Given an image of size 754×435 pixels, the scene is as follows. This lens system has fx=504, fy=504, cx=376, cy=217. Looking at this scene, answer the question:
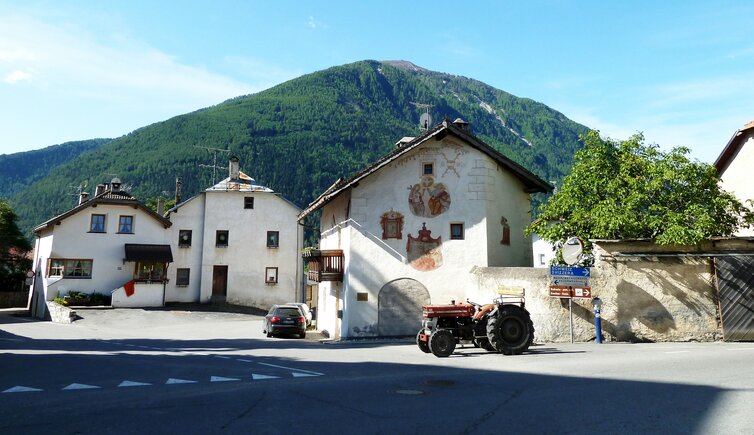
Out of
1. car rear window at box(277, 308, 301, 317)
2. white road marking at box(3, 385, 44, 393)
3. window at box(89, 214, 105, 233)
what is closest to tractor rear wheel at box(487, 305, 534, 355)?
white road marking at box(3, 385, 44, 393)

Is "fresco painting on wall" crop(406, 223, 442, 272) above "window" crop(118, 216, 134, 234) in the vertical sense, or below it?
below

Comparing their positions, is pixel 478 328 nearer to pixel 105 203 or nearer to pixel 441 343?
pixel 441 343

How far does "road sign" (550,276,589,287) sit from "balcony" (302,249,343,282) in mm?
9085

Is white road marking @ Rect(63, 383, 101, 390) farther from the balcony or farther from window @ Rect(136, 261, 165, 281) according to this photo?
window @ Rect(136, 261, 165, 281)

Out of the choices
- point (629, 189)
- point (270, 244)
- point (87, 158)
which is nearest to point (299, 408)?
point (629, 189)

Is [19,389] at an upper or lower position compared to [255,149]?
lower

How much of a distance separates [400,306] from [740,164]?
729 inches

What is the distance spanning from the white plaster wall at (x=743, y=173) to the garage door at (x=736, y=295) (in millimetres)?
8252

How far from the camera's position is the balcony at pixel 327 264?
21.7 m

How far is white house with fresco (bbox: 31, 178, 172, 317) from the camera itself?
1385 inches

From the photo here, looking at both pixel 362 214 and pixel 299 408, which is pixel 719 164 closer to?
pixel 362 214

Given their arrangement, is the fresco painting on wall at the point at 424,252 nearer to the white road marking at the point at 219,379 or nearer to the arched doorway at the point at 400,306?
the arched doorway at the point at 400,306

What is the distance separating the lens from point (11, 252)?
166 ft

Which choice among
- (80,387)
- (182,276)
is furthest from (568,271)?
(182,276)
